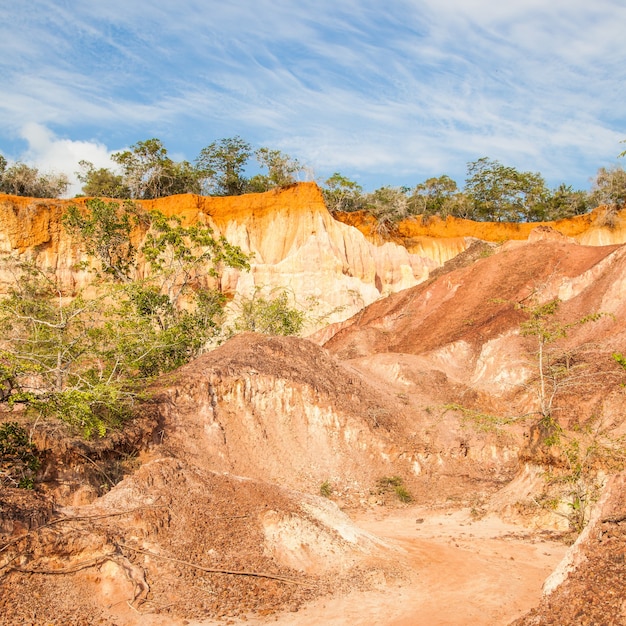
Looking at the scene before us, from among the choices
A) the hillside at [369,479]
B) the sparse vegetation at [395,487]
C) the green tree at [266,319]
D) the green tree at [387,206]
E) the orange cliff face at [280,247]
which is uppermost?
the green tree at [387,206]

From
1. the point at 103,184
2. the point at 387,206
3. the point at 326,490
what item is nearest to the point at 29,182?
the point at 103,184

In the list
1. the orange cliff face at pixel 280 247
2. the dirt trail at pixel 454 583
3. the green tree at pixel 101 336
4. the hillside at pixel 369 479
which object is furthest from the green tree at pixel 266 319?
the dirt trail at pixel 454 583

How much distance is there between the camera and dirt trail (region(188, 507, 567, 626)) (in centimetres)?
740

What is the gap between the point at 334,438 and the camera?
55.1 feet

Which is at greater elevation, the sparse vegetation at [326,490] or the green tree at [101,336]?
the green tree at [101,336]

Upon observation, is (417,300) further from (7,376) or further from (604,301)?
(7,376)

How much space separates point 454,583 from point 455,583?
0.05 feet

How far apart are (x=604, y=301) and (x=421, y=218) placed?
91.9ft

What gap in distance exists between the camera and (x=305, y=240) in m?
40.8

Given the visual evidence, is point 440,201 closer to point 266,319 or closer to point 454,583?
point 266,319

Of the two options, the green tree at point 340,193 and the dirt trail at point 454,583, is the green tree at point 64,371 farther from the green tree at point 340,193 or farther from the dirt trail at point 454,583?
the green tree at point 340,193

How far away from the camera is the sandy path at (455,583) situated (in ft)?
24.3

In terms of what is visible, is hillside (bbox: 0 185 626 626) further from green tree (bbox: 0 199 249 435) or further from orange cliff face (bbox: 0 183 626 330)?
orange cliff face (bbox: 0 183 626 330)

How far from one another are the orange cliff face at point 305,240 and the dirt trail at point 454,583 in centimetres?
2061
